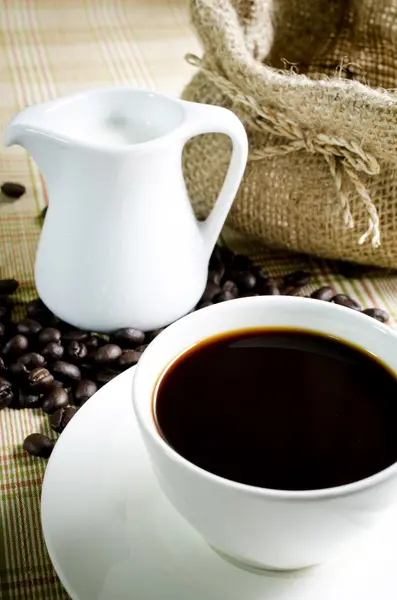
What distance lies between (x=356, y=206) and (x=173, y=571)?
659mm

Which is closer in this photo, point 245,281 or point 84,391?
point 84,391

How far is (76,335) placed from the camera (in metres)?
1.12

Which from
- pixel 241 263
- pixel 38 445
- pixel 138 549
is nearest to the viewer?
pixel 138 549

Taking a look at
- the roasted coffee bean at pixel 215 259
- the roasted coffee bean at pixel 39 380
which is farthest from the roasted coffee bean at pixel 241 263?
the roasted coffee bean at pixel 39 380

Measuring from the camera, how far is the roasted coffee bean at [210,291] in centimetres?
122

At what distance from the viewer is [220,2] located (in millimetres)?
1202

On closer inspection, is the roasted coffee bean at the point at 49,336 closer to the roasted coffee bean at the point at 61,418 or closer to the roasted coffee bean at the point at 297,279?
the roasted coffee bean at the point at 61,418

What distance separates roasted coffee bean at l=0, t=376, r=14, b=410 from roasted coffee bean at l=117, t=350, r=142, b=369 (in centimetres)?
13

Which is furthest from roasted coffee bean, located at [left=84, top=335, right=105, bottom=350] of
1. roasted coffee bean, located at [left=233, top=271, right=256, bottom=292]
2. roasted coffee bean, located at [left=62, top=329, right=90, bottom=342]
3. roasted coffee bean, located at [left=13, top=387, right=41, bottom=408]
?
roasted coffee bean, located at [left=233, top=271, right=256, bottom=292]

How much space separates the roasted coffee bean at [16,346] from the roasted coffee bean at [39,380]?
58 mm

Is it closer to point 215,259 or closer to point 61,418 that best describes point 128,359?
point 61,418

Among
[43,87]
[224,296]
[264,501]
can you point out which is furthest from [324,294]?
[43,87]

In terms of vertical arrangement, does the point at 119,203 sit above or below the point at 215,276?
above

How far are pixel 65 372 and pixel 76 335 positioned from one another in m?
0.08
